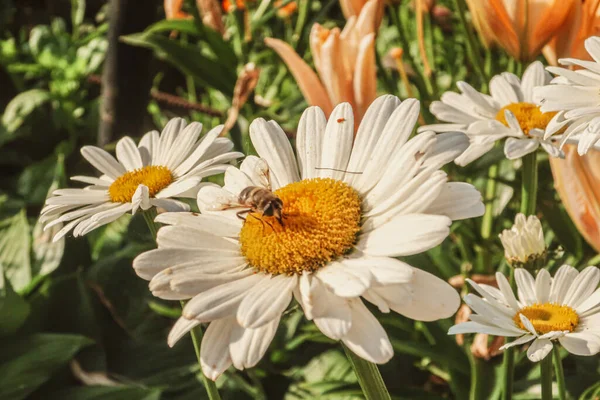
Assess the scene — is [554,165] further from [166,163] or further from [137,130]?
[137,130]

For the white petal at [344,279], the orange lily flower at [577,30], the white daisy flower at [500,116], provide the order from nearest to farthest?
the white petal at [344,279] < the white daisy flower at [500,116] < the orange lily flower at [577,30]

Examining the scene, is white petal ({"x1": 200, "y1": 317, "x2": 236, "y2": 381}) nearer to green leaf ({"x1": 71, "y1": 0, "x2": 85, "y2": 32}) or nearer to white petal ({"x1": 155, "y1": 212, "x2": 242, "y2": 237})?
white petal ({"x1": 155, "y1": 212, "x2": 242, "y2": 237})

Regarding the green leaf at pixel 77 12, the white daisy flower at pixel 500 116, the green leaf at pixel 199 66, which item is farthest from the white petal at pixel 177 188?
the green leaf at pixel 77 12

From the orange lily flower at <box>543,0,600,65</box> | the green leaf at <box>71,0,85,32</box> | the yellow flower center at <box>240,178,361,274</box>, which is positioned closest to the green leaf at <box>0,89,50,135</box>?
the green leaf at <box>71,0,85,32</box>

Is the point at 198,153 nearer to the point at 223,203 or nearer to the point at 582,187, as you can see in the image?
the point at 223,203

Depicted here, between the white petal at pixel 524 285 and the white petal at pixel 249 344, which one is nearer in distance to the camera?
the white petal at pixel 249 344

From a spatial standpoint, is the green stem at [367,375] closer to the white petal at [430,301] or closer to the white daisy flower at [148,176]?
the white petal at [430,301]
